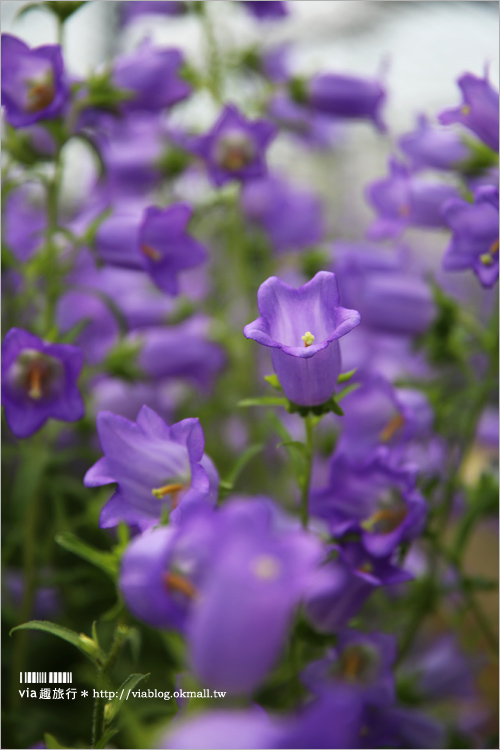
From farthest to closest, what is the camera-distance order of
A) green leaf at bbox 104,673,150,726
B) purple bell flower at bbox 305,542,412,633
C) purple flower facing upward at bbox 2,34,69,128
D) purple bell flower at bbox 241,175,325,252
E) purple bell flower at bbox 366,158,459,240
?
1. purple bell flower at bbox 241,175,325,252
2. purple bell flower at bbox 366,158,459,240
3. purple flower facing upward at bbox 2,34,69,128
4. purple bell flower at bbox 305,542,412,633
5. green leaf at bbox 104,673,150,726

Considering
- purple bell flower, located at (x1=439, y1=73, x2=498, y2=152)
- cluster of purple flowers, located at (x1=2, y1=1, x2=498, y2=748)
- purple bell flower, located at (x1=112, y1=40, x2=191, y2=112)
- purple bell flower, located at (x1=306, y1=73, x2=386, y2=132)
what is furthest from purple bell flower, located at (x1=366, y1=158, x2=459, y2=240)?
purple bell flower, located at (x1=112, y1=40, x2=191, y2=112)

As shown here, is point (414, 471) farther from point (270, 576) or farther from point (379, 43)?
point (379, 43)

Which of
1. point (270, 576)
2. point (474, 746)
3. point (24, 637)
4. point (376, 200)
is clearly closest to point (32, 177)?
point (376, 200)

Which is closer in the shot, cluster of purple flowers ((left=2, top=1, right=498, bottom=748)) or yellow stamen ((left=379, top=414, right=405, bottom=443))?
cluster of purple flowers ((left=2, top=1, right=498, bottom=748))

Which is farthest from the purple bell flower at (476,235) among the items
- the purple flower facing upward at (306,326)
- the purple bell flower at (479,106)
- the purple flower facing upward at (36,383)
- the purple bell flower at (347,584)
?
the purple flower facing upward at (36,383)

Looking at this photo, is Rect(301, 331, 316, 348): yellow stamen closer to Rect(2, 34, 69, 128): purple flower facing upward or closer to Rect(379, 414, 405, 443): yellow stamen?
Rect(379, 414, 405, 443): yellow stamen

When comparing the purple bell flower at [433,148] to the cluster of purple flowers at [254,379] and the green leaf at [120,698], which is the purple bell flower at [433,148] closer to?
the cluster of purple flowers at [254,379]

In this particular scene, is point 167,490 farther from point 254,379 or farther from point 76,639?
point 254,379
